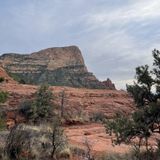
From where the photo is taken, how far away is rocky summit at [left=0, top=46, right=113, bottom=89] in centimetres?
10472

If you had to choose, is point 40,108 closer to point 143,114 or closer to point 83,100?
point 83,100

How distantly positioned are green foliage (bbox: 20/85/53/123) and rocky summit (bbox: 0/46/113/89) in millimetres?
48686

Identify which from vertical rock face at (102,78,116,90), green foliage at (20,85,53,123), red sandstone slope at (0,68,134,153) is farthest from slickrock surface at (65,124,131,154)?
vertical rock face at (102,78,116,90)

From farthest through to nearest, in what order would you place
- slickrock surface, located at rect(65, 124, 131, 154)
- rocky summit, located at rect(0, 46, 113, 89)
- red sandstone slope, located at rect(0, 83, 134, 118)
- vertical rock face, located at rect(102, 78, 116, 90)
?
rocky summit, located at rect(0, 46, 113, 89)
vertical rock face, located at rect(102, 78, 116, 90)
red sandstone slope, located at rect(0, 83, 134, 118)
slickrock surface, located at rect(65, 124, 131, 154)

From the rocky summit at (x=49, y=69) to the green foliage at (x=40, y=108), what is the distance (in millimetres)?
48686

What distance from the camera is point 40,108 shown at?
1903 inches

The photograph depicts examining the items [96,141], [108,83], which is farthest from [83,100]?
[108,83]

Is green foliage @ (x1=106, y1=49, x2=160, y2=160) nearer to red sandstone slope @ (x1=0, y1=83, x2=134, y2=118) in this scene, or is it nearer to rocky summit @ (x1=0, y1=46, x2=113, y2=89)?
red sandstone slope @ (x1=0, y1=83, x2=134, y2=118)

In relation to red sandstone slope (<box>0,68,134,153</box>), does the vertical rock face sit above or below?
above

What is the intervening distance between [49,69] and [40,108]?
2568 inches

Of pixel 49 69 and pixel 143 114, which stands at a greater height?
pixel 49 69

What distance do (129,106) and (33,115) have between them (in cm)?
1728

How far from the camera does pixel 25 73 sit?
360 feet

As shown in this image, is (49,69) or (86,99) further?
(49,69)
